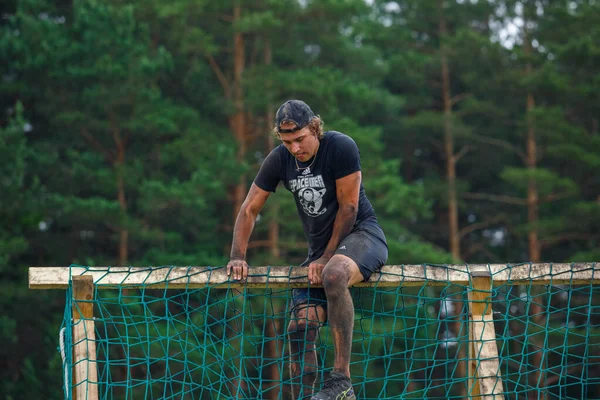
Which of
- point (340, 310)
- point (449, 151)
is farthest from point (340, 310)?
point (449, 151)


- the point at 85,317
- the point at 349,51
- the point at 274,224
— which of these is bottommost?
the point at 274,224

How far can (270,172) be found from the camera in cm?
498

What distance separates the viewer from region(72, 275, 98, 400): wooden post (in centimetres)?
443

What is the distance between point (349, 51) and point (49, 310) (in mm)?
9206

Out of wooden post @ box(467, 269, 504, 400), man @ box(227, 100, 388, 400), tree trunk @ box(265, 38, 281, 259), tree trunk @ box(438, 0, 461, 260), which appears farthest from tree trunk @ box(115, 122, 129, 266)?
A: wooden post @ box(467, 269, 504, 400)

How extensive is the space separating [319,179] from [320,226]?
274 millimetres

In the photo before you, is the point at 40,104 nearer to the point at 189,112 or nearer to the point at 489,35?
the point at 189,112

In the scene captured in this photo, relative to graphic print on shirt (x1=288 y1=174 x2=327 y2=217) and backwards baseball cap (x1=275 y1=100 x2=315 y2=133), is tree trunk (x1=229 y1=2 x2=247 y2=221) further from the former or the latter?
backwards baseball cap (x1=275 y1=100 x2=315 y2=133)

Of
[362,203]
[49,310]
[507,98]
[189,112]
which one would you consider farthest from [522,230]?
[362,203]

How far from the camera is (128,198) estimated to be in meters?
19.6

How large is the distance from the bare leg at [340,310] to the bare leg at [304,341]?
272 mm

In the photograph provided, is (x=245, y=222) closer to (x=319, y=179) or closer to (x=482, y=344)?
(x=319, y=179)

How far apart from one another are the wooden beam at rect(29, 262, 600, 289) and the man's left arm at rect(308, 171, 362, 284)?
0.19 meters

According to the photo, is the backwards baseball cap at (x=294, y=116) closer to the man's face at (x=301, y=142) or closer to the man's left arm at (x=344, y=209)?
the man's face at (x=301, y=142)
